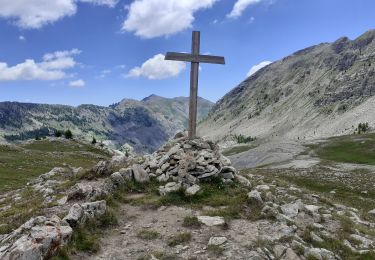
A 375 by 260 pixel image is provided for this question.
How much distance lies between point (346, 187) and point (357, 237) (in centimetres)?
3251

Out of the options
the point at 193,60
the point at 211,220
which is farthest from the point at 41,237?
the point at 193,60

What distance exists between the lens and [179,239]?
57.0 feet

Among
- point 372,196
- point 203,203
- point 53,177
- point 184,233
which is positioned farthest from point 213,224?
point 372,196

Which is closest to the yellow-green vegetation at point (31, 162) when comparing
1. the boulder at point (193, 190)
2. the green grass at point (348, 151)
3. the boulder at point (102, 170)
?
the boulder at point (102, 170)

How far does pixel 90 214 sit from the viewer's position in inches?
721

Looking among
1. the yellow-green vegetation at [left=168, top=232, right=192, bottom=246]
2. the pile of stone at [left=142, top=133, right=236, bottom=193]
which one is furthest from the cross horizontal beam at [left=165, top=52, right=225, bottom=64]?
the yellow-green vegetation at [left=168, top=232, right=192, bottom=246]

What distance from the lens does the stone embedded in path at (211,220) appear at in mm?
19062

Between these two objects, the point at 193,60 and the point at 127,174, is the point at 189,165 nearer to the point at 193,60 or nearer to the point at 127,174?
the point at 127,174

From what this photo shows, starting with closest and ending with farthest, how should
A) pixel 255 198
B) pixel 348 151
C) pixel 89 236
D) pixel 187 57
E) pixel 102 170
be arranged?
1. pixel 89 236
2. pixel 255 198
3. pixel 187 57
4. pixel 102 170
5. pixel 348 151

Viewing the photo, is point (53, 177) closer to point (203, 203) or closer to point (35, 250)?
point (203, 203)

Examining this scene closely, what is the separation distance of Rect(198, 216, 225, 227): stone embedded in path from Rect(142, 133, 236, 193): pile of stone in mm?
4492

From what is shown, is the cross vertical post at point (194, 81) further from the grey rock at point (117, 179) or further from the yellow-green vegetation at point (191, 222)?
the yellow-green vegetation at point (191, 222)

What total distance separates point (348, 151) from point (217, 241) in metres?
105

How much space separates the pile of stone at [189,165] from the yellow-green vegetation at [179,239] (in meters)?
6.42
